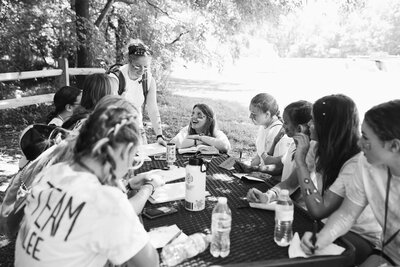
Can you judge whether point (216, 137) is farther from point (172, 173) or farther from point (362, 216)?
point (362, 216)

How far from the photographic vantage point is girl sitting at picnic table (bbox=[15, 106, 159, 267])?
4.02ft

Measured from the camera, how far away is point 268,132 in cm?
346

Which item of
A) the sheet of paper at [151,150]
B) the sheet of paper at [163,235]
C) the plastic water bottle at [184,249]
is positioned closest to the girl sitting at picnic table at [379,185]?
the plastic water bottle at [184,249]

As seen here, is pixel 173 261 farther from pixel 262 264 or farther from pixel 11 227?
pixel 11 227


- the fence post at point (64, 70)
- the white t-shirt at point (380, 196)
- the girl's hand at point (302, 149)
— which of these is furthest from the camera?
the fence post at point (64, 70)

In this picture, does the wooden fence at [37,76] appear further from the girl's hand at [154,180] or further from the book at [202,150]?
the girl's hand at [154,180]

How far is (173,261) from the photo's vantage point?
152 cm

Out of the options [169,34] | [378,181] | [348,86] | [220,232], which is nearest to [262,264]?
[220,232]

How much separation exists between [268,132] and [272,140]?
132mm

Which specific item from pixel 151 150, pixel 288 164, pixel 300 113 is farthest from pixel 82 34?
pixel 288 164

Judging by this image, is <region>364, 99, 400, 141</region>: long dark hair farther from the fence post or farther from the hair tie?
the fence post

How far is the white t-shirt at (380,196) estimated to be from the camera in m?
1.83

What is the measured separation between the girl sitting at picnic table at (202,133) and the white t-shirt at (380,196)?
71.7 inches

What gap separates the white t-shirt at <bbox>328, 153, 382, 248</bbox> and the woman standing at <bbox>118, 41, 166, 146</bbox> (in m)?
1.90
